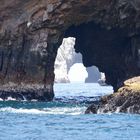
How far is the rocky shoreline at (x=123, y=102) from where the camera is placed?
190 ft

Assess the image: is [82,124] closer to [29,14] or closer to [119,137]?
[119,137]

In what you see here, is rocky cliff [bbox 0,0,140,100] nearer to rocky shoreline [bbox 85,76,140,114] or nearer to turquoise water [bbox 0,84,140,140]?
turquoise water [bbox 0,84,140,140]

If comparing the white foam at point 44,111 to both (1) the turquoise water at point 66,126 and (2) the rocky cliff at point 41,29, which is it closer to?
(1) the turquoise water at point 66,126

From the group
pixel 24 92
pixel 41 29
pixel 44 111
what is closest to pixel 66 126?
pixel 44 111

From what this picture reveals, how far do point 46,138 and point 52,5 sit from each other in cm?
4878

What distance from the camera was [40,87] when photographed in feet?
296

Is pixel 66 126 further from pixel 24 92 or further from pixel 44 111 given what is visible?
pixel 24 92

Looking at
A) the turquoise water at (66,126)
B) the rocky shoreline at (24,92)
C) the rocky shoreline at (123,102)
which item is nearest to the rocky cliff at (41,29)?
the rocky shoreline at (24,92)

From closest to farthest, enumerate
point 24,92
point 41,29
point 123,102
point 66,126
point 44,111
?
point 66,126
point 123,102
point 44,111
point 24,92
point 41,29

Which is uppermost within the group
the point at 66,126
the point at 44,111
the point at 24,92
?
the point at 24,92

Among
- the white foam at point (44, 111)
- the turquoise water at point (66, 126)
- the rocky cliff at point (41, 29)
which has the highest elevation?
the rocky cliff at point (41, 29)

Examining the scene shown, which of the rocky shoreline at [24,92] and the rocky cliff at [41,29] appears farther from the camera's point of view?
the rocky cliff at [41,29]

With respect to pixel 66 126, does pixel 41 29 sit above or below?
above

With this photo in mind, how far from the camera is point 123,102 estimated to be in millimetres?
58844
